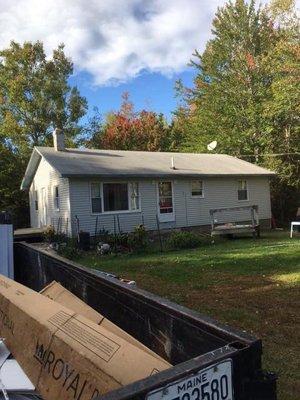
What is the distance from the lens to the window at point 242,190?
24562 millimetres

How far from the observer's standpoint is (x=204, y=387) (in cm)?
163

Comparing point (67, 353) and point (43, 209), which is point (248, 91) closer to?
point (43, 209)

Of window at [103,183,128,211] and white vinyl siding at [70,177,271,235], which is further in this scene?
window at [103,183,128,211]

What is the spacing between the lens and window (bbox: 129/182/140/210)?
67.7 ft

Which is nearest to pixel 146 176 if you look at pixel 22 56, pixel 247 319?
pixel 247 319

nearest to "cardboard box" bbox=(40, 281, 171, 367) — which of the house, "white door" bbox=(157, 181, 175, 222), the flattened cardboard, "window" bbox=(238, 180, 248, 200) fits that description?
the flattened cardboard

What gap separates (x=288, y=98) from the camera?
27.8 metres

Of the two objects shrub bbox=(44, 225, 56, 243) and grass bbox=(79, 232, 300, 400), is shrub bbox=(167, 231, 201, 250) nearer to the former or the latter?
grass bbox=(79, 232, 300, 400)

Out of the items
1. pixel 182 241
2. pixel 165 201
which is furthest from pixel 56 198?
pixel 182 241

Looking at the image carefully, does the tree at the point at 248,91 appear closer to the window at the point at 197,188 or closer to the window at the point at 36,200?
the window at the point at 197,188

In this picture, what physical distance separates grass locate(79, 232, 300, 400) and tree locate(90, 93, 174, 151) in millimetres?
24743

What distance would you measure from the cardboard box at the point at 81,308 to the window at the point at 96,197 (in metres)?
15.5

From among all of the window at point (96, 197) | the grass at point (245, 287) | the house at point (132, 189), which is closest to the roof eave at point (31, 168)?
the house at point (132, 189)

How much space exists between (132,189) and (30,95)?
19.5 m
